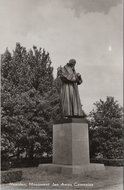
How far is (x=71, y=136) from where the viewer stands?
16.1 meters

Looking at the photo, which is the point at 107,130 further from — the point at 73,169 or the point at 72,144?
the point at 73,169

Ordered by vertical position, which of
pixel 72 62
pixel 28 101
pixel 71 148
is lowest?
pixel 71 148

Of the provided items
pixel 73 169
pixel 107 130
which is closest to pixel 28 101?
pixel 107 130

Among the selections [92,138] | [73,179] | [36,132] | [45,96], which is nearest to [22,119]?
[36,132]

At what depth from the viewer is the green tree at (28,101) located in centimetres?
2325

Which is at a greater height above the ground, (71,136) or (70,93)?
(70,93)

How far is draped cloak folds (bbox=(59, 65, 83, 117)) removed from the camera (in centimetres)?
1721

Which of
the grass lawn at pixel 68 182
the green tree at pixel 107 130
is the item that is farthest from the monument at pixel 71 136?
the green tree at pixel 107 130

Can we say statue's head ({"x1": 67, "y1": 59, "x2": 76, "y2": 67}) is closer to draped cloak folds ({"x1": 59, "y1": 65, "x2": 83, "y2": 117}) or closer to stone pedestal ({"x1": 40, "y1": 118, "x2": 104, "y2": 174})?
draped cloak folds ({"x1": 59, "y1": 65, "x2": 83, "y2": 117})

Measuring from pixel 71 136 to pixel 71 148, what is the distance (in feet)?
2.11

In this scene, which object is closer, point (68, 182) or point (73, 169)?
point (68, 182)

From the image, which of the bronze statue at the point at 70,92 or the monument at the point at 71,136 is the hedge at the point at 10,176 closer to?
the monument at the point at 71,136

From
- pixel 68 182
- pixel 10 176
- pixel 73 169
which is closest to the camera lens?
pixel 68 182

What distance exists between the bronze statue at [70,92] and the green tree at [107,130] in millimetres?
10749
